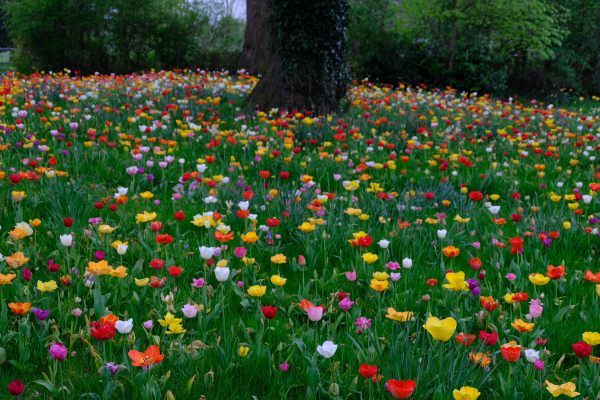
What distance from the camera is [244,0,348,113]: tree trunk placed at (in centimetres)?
691

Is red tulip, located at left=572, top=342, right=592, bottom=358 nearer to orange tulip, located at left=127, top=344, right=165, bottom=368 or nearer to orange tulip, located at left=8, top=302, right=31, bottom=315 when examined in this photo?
orange tulip, located at left=127, top=344, right=165, bottom=368

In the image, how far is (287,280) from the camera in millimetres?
2748

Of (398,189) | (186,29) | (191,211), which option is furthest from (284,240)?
(186,29)

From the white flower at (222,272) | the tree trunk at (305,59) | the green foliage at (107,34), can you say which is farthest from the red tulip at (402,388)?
the green foliage at (107,34)

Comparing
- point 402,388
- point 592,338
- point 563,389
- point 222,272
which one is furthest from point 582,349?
point 222,272

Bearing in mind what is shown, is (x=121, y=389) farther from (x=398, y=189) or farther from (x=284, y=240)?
(x=398, y=189)

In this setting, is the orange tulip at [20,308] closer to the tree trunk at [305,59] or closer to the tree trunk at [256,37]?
the tree trunk at [305,59]

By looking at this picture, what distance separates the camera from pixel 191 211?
11.6ft

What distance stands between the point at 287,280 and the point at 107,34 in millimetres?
14247

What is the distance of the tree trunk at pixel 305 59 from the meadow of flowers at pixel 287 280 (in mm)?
1796

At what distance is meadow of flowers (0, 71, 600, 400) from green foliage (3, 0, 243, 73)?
1002 cm

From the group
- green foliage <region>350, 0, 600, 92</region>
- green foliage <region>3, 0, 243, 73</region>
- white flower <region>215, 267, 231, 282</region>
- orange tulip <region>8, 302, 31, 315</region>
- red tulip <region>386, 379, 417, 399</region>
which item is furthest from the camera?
green foliage <region>350, 0, 600, 92</region>

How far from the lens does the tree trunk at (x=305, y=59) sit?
691cm

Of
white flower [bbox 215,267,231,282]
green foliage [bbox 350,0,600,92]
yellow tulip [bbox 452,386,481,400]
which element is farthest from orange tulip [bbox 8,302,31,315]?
green foliage [bbox 350,0,600,92]
